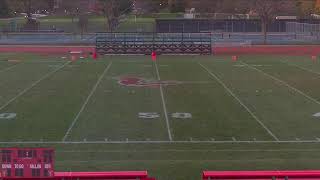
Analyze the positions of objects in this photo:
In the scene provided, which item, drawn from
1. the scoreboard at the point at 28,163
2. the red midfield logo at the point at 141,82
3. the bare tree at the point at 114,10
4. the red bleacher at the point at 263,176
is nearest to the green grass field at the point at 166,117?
the red midfield logo at the point at 141,82

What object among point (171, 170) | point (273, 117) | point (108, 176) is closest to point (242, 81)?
point (273, 117)

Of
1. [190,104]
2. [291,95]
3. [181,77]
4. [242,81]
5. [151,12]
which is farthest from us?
[151,12]

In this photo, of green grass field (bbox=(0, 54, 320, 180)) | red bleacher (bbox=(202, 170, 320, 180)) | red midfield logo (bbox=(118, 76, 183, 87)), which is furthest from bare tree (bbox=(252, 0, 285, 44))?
red bleacher (bbox=(202, 170, 320, 180))

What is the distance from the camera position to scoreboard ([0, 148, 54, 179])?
958cm

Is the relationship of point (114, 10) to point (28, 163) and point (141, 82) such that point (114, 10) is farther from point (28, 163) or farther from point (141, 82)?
point (28, 163)

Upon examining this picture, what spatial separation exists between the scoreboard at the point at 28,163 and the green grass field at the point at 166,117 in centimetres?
279

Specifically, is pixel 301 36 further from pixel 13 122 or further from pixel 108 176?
pixel 108 176

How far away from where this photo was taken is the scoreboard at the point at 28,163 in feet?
31.4

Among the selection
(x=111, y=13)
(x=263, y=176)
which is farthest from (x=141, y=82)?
(x=111, y=13)

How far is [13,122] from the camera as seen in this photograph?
695 inches

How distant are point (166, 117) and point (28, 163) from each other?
30.3ft

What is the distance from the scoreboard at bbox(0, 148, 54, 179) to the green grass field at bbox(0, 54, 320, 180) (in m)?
2.79

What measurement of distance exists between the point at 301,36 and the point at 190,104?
1727 inches

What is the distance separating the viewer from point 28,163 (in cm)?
959
